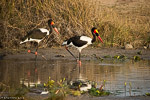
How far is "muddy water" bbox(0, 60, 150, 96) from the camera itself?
25.8 feet

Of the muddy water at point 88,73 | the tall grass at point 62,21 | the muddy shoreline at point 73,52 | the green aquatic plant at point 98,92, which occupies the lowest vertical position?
the green aquatic plant at point 98,92

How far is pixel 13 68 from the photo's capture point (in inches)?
405

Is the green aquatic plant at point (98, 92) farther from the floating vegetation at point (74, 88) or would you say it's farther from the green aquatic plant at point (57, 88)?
the green aquatic plant at point (57, 88)

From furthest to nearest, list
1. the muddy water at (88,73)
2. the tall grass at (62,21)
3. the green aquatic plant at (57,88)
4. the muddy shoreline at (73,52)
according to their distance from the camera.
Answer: the tall grass at (62,21), the muddy shoreline at (73,52), the muddy water at (88,73), the green aquatic plant at (57,88)

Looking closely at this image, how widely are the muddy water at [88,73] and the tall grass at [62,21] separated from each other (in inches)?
87.4

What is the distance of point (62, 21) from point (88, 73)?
4806 mm

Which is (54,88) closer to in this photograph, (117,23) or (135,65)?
(135,65)

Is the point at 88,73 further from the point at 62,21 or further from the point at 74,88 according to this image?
the point at 62,21

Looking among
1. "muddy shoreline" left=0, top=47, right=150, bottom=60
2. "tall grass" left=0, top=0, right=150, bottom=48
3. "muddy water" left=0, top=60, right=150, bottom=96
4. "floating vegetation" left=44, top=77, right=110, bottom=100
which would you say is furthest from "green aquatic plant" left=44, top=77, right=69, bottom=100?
"tall grass" left=0, top=0, right=150, bottom=48

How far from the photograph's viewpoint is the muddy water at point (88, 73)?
788 centimetres

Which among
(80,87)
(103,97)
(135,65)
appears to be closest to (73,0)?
(135,65)

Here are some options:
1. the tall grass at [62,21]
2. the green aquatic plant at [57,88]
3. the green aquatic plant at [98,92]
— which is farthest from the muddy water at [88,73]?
the tall grass at [62,21]

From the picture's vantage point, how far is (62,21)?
14.1m

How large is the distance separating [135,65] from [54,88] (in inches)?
162
